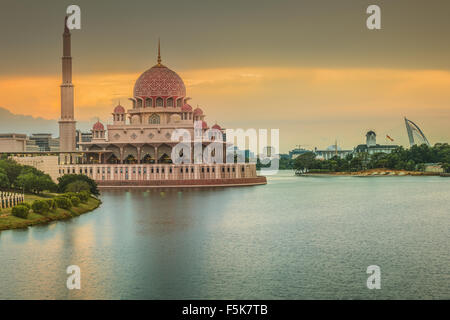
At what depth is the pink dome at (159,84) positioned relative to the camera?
110 meters

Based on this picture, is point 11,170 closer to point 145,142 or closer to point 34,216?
point 34,216

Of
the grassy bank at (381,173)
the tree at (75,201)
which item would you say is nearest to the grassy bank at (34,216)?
the tree at (75,201)

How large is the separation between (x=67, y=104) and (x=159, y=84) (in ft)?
55.5

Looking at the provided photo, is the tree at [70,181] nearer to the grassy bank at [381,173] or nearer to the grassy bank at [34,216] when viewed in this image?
the grassy bank at [34,216]

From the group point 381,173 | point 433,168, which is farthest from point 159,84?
point 433,168

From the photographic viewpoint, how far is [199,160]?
105 m

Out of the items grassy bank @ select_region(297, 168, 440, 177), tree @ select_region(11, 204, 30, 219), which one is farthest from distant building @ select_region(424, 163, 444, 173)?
tree @ select_region(11, 204, 30, 219)

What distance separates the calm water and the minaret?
4822cm

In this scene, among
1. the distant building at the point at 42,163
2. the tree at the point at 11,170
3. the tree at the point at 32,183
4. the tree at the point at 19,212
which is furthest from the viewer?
the distant building at the point at 42,163

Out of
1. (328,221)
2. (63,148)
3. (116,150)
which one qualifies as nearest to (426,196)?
(328,221)

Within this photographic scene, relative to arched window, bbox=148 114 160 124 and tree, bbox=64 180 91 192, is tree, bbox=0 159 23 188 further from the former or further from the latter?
arched window, bbox=148 114 160 124

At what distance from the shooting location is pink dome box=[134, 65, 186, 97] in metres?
110
